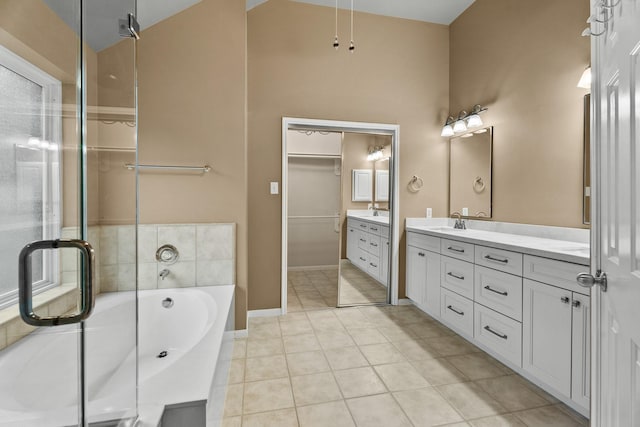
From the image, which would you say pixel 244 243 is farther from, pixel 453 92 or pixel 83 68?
pixel 453 92

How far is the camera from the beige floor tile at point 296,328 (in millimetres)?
2625

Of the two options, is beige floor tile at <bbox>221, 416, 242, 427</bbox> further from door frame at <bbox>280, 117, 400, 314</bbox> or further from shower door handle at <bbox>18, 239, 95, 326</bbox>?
door frame at <bbox>280, 117, 400, 314</bbox>

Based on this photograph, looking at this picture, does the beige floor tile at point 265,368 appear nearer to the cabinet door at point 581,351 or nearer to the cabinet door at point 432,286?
the cabinet door at point 432,286

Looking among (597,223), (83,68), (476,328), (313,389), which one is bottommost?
(313,389)

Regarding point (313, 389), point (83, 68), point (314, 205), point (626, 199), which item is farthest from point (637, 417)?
point (314, 205)

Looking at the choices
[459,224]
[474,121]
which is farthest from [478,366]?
[474,121]

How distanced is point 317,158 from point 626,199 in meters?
2.77

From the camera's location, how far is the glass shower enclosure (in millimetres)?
673

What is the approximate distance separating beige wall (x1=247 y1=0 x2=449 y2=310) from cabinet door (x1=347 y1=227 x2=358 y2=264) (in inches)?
20.5

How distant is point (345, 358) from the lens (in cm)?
219

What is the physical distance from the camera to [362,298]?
3.36 metres

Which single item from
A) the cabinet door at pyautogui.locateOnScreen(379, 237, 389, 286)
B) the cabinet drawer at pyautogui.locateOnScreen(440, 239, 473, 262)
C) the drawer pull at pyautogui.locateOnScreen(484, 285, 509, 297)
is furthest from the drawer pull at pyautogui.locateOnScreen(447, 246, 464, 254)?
the cabinet door at pyautogui.locateOnScreen(379, 237, 389, 286)

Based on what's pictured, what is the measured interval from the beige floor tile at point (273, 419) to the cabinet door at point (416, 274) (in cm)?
185

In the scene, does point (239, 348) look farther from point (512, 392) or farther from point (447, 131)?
point (447, 131)
